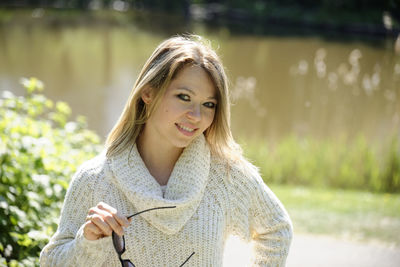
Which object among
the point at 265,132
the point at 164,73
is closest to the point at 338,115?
the point at 265,132

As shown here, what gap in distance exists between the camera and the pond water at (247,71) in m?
7.41

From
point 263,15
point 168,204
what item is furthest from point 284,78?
point 168,204

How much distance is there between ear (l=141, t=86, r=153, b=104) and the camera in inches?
72.6

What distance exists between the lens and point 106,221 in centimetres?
148

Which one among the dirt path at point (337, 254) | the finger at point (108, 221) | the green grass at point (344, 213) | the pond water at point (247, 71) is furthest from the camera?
the pond water at point (247, 71)

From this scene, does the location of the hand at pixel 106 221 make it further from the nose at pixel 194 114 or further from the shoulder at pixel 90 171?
the nose at pixel 194 114

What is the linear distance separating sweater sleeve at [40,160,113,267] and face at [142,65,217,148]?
0.29 metres

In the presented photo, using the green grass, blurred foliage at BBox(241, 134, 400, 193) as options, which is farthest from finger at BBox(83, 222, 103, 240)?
blurred foliage at BBox(241, 134, 400, 193)

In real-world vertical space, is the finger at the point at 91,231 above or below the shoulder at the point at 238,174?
below

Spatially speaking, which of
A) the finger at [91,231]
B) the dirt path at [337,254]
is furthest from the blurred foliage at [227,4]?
the finger at [91,231]

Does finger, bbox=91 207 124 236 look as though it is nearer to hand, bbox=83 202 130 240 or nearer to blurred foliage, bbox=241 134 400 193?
hand, bbox=83 202 130 240

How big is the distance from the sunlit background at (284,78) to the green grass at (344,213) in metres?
0.02

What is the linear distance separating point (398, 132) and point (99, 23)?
61.2ft

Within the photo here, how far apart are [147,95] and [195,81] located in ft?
0.63
